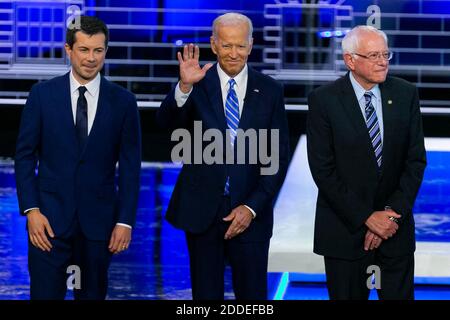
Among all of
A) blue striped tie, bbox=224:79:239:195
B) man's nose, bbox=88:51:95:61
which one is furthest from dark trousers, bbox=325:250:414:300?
man's nose, bbox=88:51:95:61

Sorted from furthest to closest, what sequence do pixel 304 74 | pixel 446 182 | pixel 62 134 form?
pixel 304 74, pixel 446 182, pixel 62 134

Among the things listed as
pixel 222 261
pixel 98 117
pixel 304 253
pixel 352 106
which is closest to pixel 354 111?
pixel 352 106

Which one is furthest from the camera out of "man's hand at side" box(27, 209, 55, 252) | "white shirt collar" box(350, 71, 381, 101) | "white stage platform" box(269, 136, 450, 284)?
"white stage platform" box(269, 136, 450, 284)

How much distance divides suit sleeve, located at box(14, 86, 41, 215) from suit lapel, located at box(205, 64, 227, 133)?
0.46 meters

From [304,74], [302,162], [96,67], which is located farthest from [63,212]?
[304,74]

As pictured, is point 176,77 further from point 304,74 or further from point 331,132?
point 331,132

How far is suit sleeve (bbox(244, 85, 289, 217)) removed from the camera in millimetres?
3262

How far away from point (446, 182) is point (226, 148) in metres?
4.52

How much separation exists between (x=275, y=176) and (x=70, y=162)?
1.81 ft

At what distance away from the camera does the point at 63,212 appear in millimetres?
3160

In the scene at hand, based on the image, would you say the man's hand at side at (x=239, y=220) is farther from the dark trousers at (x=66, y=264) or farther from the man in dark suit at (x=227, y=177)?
the dark trousers at (x=66, y=264)

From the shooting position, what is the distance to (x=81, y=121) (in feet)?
10.4

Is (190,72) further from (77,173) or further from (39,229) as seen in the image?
(39,229)

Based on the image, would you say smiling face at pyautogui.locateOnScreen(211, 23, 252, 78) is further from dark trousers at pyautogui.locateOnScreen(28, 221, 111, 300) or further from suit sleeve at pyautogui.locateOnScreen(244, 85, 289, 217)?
dark trousers at pyautogui.locateOnScreen(28, 221, 111, 300)
